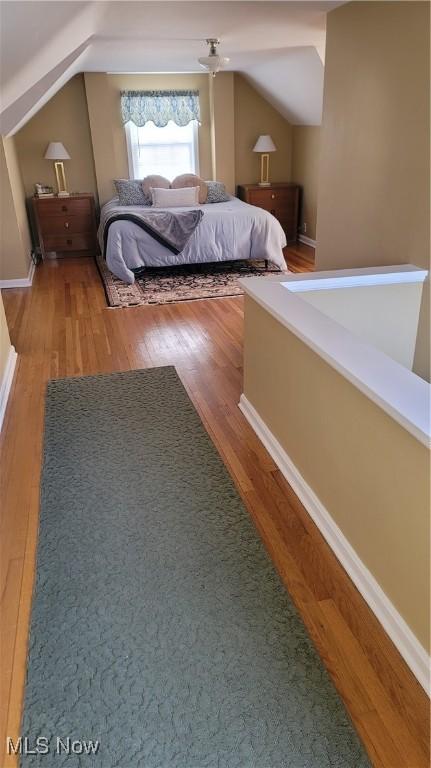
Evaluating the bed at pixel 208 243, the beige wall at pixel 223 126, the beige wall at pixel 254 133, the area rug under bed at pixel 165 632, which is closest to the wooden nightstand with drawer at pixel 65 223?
the bed at pixel 208 243

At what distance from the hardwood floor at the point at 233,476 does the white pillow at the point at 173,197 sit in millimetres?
1598

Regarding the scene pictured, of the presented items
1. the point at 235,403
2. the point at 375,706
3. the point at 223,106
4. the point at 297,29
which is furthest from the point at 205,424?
the point at 223,106

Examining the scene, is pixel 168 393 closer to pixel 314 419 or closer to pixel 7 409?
pixel 7 409

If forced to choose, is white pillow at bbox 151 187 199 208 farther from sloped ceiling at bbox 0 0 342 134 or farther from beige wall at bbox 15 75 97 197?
sloped ceiling at bbox 0 0 342 134

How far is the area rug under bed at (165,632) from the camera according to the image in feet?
4.38

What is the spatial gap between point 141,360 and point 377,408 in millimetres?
2252

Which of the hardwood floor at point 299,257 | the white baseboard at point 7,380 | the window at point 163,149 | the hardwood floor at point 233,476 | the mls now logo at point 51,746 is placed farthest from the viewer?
the window at point 163,149

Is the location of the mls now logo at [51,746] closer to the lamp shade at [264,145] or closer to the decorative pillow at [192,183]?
the decorative pillow at [192,183]

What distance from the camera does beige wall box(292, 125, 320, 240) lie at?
6316mm

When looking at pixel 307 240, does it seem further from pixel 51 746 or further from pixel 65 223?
pixel 51 746

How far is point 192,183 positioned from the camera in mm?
6250

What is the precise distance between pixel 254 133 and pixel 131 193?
6.27 ft

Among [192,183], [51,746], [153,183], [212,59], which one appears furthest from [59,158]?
[51,746]

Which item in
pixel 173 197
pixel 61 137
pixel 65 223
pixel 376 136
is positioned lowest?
pixel 65 223
